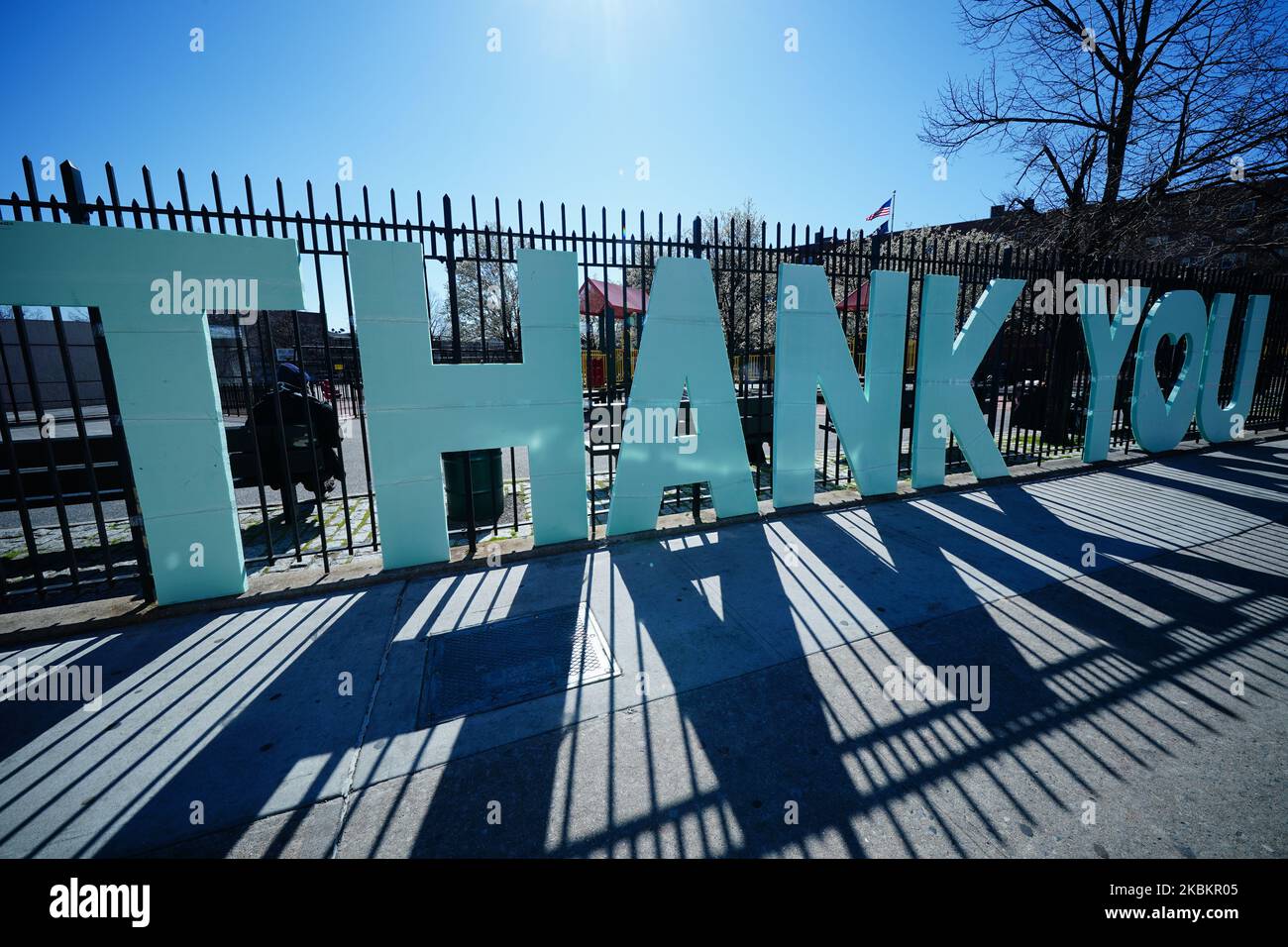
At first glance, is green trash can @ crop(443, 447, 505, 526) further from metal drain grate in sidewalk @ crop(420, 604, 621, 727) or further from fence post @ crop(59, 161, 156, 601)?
metal drain grate in sidewalk @ crop(420, 604, 621, 727)

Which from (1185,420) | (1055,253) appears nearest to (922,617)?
(1055,253)

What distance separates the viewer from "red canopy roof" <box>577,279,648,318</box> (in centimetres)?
570

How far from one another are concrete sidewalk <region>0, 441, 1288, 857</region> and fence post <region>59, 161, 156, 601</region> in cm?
66

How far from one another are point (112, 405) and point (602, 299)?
175 inches

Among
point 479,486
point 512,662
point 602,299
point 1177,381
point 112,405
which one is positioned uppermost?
point 602,299

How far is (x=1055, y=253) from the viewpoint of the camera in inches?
334

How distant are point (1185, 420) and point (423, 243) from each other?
1332 centimetres

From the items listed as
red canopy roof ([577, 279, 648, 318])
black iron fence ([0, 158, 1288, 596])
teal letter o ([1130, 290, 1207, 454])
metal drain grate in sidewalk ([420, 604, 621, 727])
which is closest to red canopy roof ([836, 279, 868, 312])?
black iron fence ([0, 158, 1288, 596])

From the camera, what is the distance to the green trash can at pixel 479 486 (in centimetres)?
678

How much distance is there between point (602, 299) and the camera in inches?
237

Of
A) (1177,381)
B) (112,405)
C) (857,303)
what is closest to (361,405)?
(112,405)

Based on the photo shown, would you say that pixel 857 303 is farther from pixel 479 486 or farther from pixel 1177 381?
pixel 1177 381

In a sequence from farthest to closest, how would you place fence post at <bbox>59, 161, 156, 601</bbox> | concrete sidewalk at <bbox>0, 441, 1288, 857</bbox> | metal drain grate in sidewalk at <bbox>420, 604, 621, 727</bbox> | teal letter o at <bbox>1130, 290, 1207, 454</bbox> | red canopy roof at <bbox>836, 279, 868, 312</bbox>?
teal letter o at <bbox>1130, 290, 1207, 454</bbox> → red canopy roof at <bbox>836, 279, 868, 312</bbox> → fence post at <bbox>59, 161, 156, 601</bbox> → metal drain grate in sidewalk at <bbox>420, 604, 621, 727</bbox> → concrete sidewalk at <bbox>0, 441, 1288, 857</bbox>
